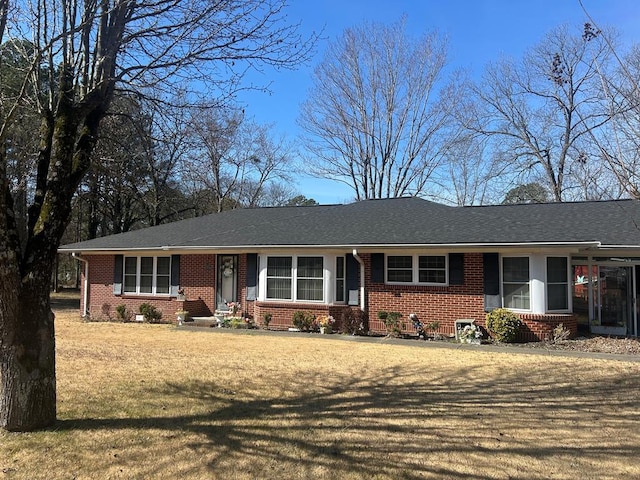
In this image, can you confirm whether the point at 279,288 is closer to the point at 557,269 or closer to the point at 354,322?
the point at 354,322

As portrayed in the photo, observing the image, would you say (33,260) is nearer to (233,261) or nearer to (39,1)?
(39,1)

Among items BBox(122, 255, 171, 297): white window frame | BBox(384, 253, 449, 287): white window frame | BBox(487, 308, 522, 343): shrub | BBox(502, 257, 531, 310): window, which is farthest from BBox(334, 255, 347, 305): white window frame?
BBox(122, 255, 171, 297): white window frame

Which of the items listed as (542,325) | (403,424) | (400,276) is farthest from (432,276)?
(403,424)

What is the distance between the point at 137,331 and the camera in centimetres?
1461

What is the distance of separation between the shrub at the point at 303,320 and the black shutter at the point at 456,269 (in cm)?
418

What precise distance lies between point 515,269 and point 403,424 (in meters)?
8.67

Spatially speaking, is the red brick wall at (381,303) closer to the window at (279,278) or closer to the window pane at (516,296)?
the window at (279,278)

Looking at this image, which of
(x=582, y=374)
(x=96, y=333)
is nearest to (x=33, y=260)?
(x=582, y=374)

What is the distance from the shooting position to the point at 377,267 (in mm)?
14453

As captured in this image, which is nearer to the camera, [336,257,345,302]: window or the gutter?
the gutter

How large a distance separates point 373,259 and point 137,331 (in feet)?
24.0

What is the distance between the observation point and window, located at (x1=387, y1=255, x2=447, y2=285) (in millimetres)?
13875

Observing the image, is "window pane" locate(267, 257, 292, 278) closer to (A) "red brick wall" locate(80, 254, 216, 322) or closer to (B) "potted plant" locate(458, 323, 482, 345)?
(A) "red brick wall" locate(80, 254, 216, 322)

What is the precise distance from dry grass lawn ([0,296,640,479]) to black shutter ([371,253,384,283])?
4.42 m
